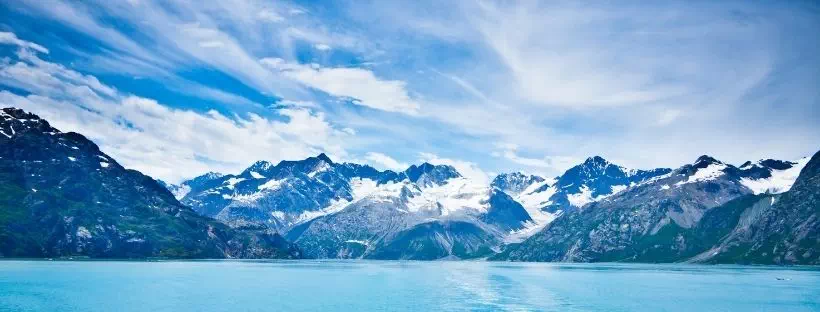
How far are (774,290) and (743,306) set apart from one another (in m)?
67.4

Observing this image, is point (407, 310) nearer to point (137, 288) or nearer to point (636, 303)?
point (636, 303)

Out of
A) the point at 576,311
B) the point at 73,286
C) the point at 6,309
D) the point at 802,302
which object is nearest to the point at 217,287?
the point at 73,286

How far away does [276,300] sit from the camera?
14550 cm

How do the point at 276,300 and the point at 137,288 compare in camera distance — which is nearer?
the point at 276,300

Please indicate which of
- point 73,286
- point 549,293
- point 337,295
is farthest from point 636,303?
point 73,286

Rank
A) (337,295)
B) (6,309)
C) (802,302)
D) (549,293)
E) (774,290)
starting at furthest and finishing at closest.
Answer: (774,290) < (549,293) < (337,295) < (802,302) < (6,309)

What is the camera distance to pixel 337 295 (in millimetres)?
163500

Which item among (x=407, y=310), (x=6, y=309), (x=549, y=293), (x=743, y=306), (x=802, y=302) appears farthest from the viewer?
(x=549, y=293)

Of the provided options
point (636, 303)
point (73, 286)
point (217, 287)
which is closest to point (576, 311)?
point (636, 303)

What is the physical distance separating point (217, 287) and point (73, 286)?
37.3 m

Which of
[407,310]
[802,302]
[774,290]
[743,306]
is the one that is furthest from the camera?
[774,290]

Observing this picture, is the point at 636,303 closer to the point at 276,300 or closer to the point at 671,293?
the point at 671,293

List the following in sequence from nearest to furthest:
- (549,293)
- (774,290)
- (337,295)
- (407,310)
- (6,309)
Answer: (6,309) < (407,310) < (337,295) < (549,293) < (774,290)

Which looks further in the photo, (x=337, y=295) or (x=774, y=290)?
(x=774, y=290)
